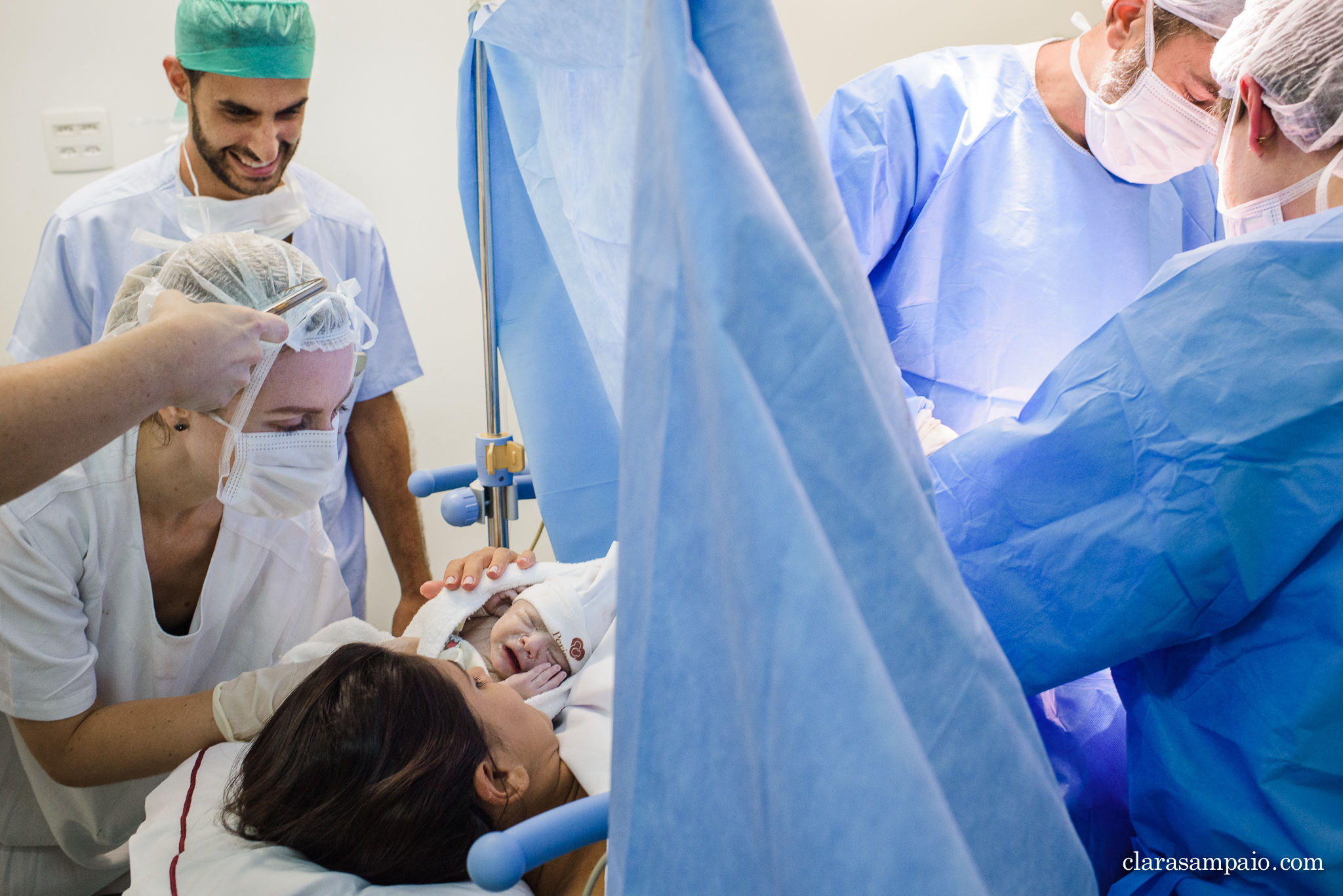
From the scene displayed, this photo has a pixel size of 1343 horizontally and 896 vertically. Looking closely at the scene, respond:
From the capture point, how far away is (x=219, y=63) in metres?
1.64

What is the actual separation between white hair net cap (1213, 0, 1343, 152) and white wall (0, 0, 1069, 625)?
5.49 ft

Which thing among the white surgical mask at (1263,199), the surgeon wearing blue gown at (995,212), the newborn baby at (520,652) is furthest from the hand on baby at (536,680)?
the white surgical mask at (1263,199)

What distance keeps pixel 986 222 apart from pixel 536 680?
1.05 m

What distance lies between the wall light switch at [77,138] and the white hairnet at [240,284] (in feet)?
4.05

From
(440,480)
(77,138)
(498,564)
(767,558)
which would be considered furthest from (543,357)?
(77,138)

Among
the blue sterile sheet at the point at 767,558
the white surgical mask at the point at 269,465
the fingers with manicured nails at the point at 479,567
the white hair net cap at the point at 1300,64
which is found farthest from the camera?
the fingers with manicured nails at the point at 479,567

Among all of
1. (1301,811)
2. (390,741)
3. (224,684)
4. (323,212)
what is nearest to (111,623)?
(224,684)

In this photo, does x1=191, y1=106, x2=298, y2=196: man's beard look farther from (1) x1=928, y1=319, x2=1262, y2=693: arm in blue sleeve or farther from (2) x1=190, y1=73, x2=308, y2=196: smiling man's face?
(1) x1=928, y1=319, x2=1262, y2=693: arm in blue sleeve

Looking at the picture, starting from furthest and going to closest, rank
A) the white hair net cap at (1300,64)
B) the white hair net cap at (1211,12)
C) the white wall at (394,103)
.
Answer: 1. the white wall at (394,103)
2. the white hair net cap at (1211,12)
3. the white hair net cap at (1300,64)

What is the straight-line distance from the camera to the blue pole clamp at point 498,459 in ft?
4.07

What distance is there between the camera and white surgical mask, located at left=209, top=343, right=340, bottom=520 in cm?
119

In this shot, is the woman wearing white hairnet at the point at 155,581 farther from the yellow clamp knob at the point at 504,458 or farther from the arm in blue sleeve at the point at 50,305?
the arm in blue sleeve at the point at 50,305

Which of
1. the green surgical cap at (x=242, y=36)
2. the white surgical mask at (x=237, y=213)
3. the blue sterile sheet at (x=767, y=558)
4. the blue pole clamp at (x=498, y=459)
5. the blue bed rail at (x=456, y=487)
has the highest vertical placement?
the green surgical cap at (x=242, y=36)

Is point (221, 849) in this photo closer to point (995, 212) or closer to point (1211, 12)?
point (995, 212)
